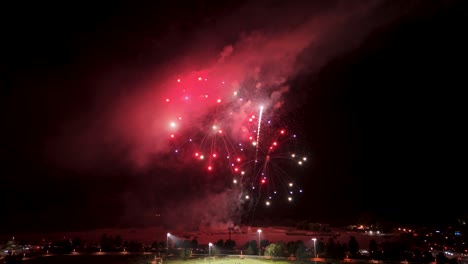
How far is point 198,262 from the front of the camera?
38.4m

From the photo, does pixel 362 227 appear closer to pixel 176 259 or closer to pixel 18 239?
pixel 176 259

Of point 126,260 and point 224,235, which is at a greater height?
point 224,235

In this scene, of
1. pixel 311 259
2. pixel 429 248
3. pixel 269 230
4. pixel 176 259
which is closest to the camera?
pixel 311 259

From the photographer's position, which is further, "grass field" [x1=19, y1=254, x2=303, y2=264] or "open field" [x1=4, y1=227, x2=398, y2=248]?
"open field" [x1=4, y1=227, x2=398, y2=248]

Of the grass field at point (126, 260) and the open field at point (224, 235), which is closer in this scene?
the grass field at point (126, 260)

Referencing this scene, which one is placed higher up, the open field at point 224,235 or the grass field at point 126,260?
the open field at point 224,235

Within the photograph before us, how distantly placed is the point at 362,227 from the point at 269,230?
12676mm

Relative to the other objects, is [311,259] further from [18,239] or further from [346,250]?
[18,239]

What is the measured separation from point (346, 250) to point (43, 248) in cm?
3264

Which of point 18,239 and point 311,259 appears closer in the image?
point 311,259

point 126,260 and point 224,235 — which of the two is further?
point 224,235

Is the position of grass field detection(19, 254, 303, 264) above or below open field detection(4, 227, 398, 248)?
below

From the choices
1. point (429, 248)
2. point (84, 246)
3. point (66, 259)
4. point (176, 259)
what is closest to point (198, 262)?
point (176, 259)

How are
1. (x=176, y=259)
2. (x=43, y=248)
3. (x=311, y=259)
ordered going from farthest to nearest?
(x=43, y=248)
(x=176, y=259)
(x=311, y=259)
